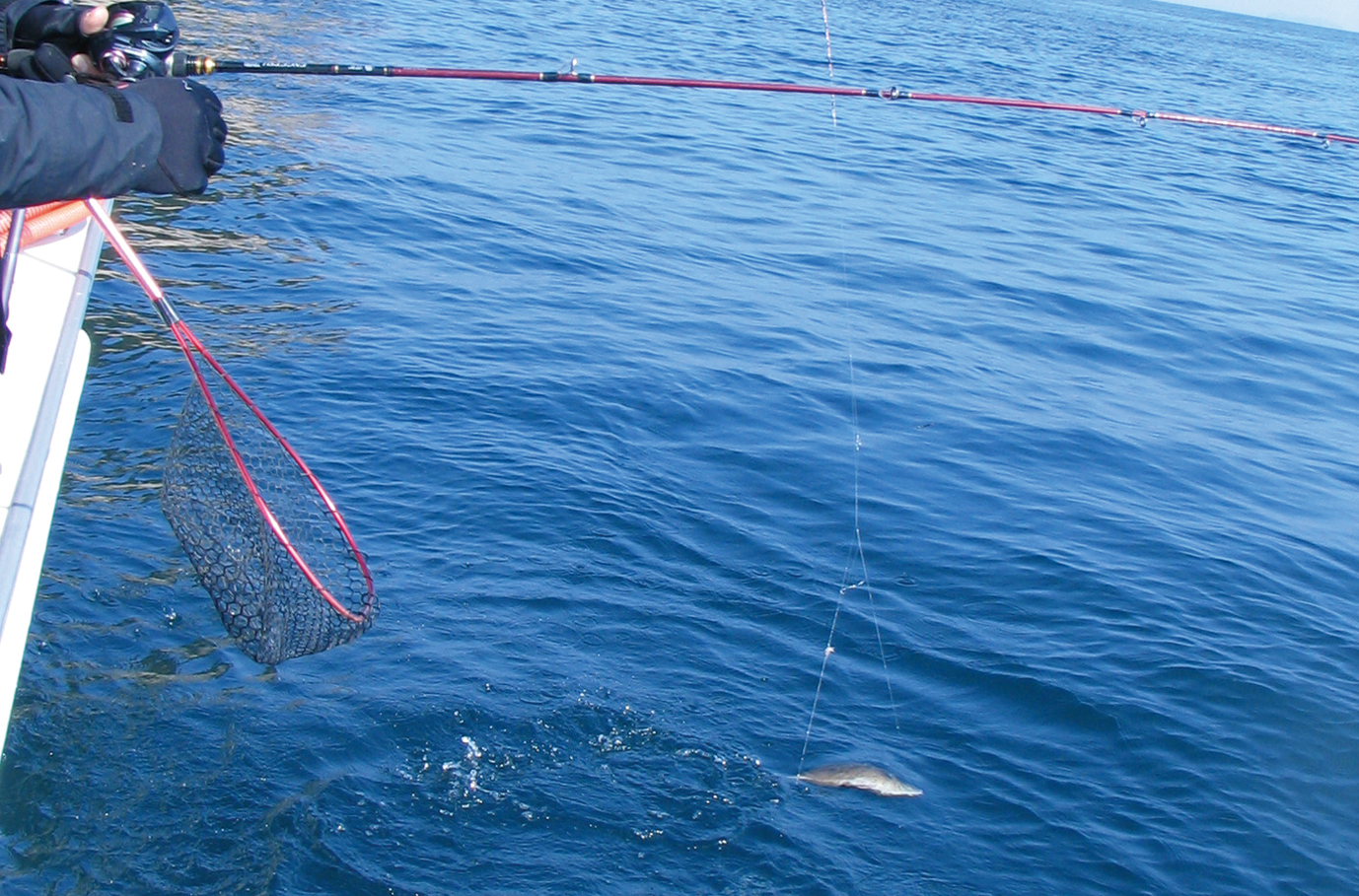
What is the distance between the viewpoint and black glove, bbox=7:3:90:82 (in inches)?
170

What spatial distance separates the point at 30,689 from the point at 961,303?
28.1 feet

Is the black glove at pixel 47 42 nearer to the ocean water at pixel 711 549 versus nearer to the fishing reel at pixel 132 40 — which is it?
the fishing reel at pixel 132 40

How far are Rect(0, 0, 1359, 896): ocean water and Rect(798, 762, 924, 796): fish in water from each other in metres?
0.08

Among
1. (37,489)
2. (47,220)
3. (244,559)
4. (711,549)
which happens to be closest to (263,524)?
(244,559)

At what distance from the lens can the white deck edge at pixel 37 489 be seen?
376 cm

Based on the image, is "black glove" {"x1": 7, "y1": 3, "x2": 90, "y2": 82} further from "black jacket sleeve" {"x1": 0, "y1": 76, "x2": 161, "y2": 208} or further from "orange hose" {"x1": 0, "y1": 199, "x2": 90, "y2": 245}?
"black jacket sleeve" {"x1": 0, "y1": 76, "x2": 161, "y2": 208}

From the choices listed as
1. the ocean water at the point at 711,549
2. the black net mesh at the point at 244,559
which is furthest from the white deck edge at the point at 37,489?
the ocean water at the point at 711,549

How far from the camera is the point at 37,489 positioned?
415 cm

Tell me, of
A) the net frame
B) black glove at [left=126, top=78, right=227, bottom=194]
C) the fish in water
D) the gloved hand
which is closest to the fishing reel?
the gloved hand

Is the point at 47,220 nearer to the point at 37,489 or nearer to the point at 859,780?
the point at 37,489

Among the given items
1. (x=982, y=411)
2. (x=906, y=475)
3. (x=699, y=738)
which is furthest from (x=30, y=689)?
(x=982, y=411)

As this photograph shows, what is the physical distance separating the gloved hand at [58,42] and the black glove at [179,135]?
0.75 metres

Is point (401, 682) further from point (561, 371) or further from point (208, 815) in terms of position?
point (561, 371)

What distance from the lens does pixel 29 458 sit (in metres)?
4.24
